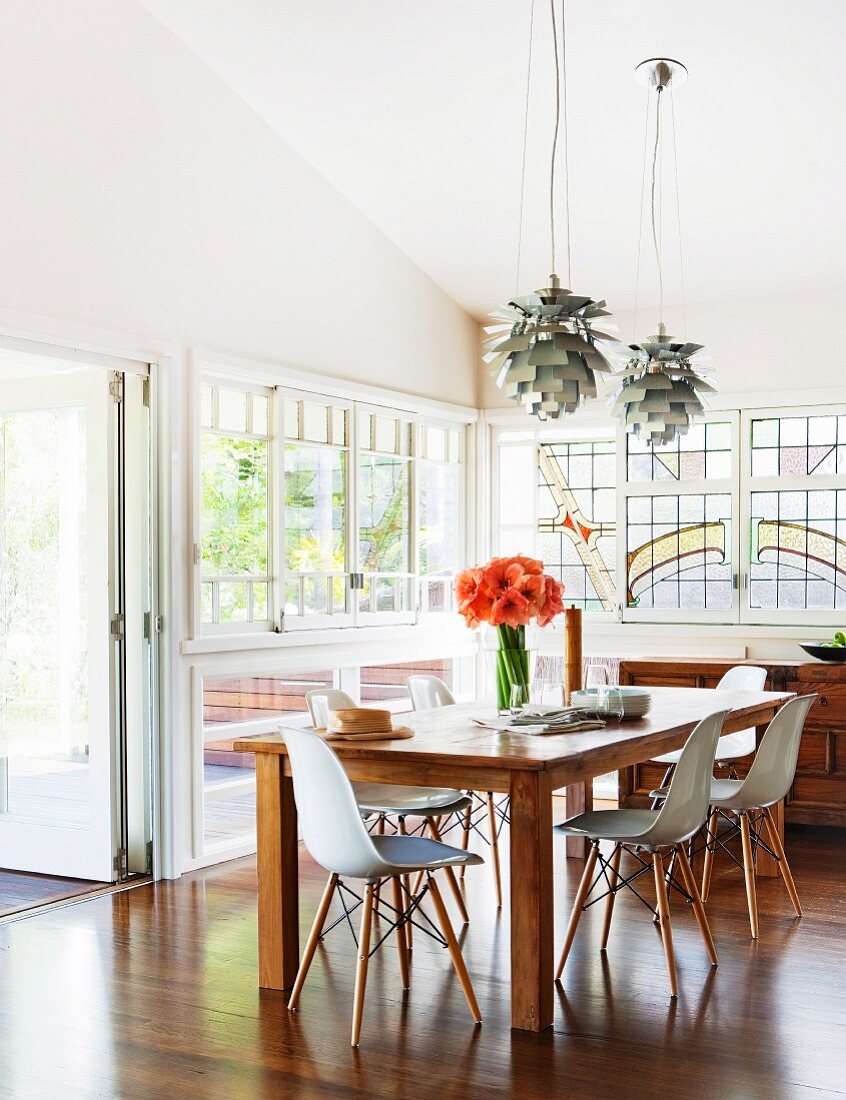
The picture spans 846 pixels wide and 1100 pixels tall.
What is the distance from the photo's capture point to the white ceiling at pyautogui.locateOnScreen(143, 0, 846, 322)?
5.00 m

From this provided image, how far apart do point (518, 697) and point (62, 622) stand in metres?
2.28

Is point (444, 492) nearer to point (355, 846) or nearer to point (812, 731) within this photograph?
point (812, 731)

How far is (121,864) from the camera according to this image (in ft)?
17.9

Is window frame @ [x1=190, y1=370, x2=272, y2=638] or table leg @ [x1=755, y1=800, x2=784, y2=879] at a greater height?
window frame @ [x1=190, y1=370, x2=272, y2=638]

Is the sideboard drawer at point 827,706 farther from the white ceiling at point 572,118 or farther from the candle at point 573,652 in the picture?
the white ceiling at point 572,118

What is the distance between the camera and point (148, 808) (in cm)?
550

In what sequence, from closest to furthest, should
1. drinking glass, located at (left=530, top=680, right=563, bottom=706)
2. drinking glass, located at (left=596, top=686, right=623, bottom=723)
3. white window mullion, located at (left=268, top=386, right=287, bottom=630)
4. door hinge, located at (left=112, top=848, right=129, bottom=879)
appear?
drinking glass, located at (left=596, top=686, right=623, bottom=723) < drinking glass, located at (left=530, top=680, right=563, bottom=706) < door hinge, located at (left=112, top=848, right=129, bottom=879) < white window mullion, located at (left=268, top=386, right=287, bottom=630)

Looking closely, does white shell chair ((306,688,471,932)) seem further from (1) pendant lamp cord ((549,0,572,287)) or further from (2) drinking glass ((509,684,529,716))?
(1) pendant lamp cord ((549,0,572,287))

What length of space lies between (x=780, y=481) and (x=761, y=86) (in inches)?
99.0

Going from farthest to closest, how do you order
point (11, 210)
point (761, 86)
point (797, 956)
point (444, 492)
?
point (444, 492) → point (761, 86) → point (11, 210) → point (797, 956)

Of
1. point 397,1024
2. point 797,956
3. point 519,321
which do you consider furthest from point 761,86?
point 397,1024

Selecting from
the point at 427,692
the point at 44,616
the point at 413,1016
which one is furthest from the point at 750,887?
the point at 44,616

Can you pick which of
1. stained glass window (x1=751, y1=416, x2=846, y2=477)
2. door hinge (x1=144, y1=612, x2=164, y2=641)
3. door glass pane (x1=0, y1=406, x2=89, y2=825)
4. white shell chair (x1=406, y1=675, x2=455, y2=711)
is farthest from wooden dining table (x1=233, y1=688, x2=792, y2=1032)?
stained glass window (x1=751, y1=416, x2=846, y2=477)

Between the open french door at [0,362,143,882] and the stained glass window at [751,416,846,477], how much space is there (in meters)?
3.70
